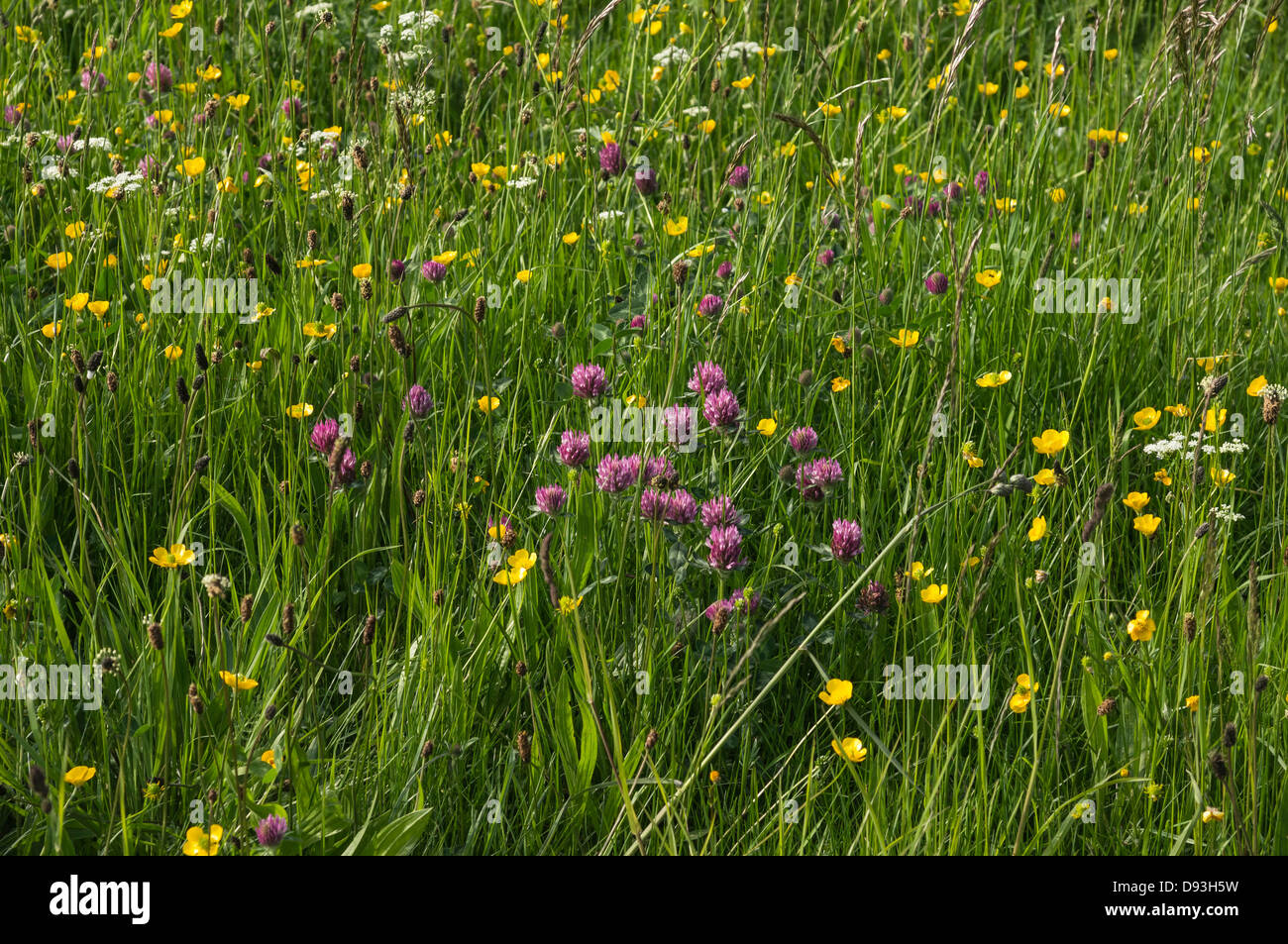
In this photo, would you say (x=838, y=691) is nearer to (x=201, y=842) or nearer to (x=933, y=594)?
(x=933, y=594)

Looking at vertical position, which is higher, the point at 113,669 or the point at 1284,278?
the point at 1284,278

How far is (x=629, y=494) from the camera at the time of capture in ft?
6.49

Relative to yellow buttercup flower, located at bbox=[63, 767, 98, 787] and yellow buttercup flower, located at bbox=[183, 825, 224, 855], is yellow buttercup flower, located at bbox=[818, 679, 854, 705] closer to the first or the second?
yellow buttercup flower, located at bbox=[183, 825, 224, 855]

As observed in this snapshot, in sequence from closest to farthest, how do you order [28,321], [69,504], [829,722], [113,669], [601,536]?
1. [113,669]
2. [829,722]
3. [601,536]
4. [69,504]
5. [28,321]

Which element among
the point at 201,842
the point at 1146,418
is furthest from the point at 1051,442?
the point at 201,842

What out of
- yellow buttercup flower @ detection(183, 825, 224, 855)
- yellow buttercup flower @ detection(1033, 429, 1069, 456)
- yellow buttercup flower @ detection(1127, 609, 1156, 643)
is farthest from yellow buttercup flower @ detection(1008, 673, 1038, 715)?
yellow buttercup flower @ detection(183, 825, 224, 855)

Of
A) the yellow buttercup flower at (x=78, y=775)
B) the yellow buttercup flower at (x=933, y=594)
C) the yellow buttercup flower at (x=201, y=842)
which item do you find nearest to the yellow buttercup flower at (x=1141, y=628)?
the yellow buttercup flower at (x=933, y=594)

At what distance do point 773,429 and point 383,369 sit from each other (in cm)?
74

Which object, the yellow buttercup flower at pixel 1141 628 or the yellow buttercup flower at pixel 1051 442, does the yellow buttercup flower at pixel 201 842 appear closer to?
the yellow buttercup flower at pixel 1141 628

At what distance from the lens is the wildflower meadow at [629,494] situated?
1659 millimetres

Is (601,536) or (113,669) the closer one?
(113,669)

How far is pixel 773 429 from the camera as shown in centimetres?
219

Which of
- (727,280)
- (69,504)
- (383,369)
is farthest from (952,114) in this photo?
(69,504)
